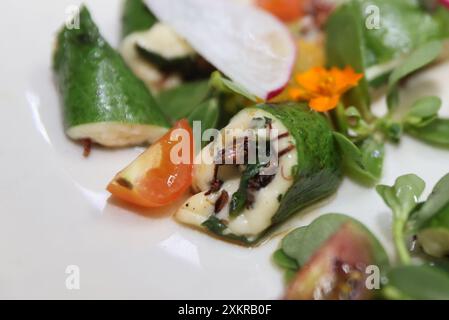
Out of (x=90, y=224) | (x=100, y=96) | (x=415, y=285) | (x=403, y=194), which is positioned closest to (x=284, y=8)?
(x=100, y=96)

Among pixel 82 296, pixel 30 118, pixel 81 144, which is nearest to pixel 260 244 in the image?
pixel 82 296

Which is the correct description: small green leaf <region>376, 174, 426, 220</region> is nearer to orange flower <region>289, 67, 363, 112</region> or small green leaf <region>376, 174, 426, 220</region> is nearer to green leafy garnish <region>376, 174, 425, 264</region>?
green leafy garnish <region>376, 174, 425, 264</region>

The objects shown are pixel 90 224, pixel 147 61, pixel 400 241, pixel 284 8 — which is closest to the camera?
pixel 400 241

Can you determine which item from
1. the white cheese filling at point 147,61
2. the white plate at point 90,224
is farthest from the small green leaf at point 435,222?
the white cheese filling at point 147,61

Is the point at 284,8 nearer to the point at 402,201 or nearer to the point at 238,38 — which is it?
the point at 238,38

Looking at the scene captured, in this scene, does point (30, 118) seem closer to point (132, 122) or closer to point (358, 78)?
point (132, 122)

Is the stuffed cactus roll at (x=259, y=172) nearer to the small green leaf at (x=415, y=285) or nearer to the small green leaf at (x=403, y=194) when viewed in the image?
the small green leaf at (x=403, y=194)
